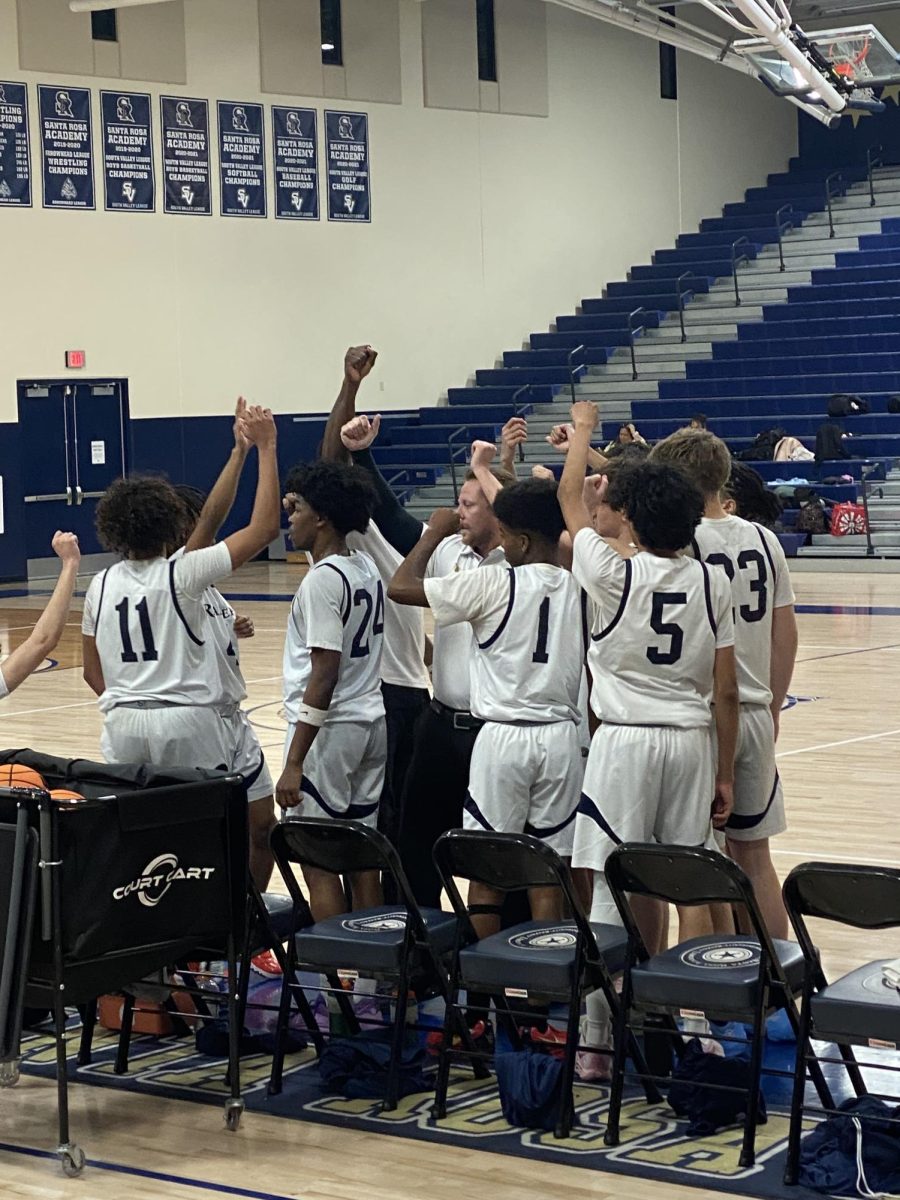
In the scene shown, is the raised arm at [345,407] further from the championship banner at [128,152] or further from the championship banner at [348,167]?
the championship banner at [348,167]

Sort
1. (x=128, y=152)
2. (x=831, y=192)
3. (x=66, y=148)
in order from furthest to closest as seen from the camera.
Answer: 1. (x=831, y=192)
2. (x=128, y=152)
3. (x=66, y=148)

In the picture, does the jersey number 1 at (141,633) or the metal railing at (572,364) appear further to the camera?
the metal railing at (572,364)

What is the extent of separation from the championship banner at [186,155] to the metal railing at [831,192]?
31.1 feet

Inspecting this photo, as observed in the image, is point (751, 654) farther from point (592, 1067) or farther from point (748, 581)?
point (592, 1067)

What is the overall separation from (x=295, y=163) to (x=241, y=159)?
2.87 ft

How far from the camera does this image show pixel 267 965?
232 inches

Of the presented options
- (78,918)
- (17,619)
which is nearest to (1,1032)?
→ (78,918)

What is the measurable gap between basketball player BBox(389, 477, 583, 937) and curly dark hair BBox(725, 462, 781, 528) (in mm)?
896

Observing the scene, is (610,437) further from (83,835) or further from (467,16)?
(83,835)

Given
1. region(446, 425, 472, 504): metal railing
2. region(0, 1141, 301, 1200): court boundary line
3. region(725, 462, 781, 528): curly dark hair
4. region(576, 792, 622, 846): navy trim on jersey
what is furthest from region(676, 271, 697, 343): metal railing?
region(0, 1141, 301, 1200): court boundary line

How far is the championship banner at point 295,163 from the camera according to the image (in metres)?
22.9

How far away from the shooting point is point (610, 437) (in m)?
23.1

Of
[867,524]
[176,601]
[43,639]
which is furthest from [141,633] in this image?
[867,524]

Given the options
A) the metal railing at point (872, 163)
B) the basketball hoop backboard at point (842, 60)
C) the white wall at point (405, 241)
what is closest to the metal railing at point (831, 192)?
the metal railing at point (872, 163)
